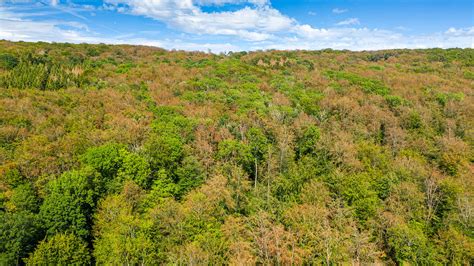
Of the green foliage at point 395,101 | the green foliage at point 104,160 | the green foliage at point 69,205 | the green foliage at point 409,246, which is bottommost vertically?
the green foliage at point 409,246

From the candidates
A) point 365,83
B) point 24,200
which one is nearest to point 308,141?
point 365,83

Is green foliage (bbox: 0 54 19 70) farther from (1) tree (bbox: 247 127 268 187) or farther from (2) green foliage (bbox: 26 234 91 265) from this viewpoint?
(1) tree (bbox: 247 127 268 187)

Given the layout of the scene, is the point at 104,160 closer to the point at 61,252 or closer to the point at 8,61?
the point at 61,252

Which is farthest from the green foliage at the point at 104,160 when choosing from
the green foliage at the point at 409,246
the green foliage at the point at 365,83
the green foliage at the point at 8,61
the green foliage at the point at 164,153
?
the green foliage at the point at 365,83

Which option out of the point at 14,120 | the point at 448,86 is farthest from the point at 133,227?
the point at 448,86

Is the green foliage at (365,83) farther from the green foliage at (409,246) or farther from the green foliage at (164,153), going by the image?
the green foliage at (164,153)

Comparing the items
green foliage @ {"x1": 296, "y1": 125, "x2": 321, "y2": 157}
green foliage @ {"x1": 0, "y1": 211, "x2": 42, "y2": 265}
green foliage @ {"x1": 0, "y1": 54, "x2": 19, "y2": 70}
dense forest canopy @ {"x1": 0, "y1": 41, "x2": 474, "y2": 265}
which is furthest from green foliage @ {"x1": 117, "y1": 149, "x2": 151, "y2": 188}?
green foliage @ {"x1": 0, "y1": 54, "x2": 19, "y2": 70}
